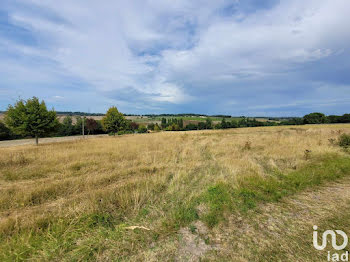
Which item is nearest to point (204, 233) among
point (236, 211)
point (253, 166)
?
point (236, 211)

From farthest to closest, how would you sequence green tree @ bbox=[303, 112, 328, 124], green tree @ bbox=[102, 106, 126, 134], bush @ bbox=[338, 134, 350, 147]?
green tree @ bbox=[303, 112, 328, 124], green tree @ bbox=[102, 106, 126, 134], bush @ bbox=[338, 134, 350, 147]

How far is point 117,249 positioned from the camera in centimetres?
218

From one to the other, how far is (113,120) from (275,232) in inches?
1407

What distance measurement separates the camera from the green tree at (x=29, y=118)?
55.9 ft

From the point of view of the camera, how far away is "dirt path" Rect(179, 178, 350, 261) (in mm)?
2115

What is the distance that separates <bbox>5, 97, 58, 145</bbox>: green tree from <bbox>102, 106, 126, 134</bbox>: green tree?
1489cm

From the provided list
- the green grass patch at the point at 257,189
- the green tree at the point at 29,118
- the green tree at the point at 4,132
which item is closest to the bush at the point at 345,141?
the green grass patch at the point at 257,189

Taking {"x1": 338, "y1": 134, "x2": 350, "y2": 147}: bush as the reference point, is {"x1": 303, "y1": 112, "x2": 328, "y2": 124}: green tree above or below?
above

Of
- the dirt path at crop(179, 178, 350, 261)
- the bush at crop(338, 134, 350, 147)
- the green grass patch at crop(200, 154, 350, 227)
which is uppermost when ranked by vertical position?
the bush at crop(338, 134, 350, 147)

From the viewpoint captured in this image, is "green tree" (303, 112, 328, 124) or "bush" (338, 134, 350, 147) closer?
"bush" (338, 134, 350, 147)

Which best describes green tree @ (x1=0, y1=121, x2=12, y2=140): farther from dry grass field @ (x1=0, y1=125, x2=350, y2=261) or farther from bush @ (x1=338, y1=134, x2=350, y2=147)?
bush @ (x1=338, y1=134, x2=350, y2=147)

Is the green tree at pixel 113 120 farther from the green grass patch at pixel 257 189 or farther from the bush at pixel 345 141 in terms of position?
the bush at pixel 345 141

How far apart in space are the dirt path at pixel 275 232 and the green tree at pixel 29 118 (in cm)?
2346

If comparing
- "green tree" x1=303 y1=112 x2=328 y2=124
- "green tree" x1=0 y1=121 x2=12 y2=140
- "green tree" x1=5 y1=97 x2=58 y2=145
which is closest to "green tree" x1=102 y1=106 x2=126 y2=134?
"green tree" x1=5 y1=97 x2=58 y2=145
